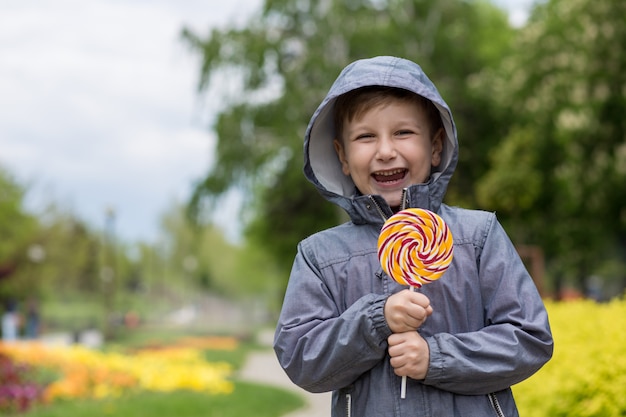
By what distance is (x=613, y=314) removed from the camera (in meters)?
5.28

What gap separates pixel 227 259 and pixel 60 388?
5071cm

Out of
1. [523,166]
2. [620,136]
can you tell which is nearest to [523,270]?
[620,136]

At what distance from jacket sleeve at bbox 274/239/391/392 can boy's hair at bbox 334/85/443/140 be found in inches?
17.6

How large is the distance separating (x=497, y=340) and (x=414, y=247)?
1.05ft

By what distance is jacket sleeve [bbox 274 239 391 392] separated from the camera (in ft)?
7.03

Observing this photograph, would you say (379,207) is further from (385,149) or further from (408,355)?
(408,355)

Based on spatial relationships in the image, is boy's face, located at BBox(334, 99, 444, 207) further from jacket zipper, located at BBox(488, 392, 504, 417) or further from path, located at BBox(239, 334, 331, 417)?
path, located at BBox(239, 334, 331, 417)

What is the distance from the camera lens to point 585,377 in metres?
3.98

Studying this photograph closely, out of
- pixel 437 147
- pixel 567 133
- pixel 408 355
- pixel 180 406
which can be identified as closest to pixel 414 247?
pixel 408 355

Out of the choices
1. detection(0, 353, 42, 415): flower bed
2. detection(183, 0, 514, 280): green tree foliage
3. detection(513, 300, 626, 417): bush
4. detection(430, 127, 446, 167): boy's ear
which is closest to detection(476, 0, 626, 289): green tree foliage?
detection(183, 0, 514, 280): green tree foliage

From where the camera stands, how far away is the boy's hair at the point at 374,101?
7.79 ft

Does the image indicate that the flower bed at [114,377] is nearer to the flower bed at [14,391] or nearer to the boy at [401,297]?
the flower bed at [14,391]

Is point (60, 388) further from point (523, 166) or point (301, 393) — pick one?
point (523, 166)


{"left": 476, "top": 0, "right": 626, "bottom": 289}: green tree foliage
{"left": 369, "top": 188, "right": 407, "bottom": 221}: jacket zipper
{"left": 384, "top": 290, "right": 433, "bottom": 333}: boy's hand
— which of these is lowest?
{"left": 384, "top": 290, "right": 433, "bottom": 333}: boy's hand
